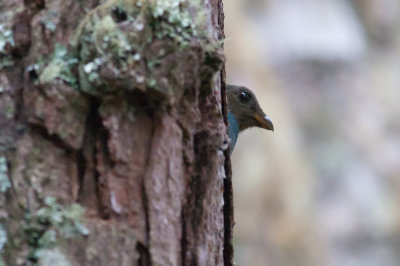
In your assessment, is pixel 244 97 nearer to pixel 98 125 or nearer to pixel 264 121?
pixel 264 121

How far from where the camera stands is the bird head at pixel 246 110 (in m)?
4.72

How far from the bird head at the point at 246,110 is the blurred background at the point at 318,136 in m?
4.83

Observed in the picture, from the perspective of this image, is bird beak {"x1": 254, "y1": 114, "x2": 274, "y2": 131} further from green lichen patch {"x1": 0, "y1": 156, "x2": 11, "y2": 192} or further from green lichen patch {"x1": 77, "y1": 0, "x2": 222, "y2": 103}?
green lichen patch {"x1": 0, "y1": 156, "x2": 11, "y2": 192}

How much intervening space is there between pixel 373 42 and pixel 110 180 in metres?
8.90

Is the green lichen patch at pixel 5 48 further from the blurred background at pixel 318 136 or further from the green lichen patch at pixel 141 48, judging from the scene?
the blurred background at pixel 318 136

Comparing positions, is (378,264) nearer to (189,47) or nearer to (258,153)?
(258,153)

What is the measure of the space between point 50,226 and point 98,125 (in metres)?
0.23

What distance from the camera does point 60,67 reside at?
1783 mm

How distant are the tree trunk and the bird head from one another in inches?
110

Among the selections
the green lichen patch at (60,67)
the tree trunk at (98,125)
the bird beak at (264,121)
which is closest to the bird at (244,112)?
the bird beak at (264,121)

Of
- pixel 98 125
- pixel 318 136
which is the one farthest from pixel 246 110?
pixel 318 136

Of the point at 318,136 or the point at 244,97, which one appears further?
the point at 318,136

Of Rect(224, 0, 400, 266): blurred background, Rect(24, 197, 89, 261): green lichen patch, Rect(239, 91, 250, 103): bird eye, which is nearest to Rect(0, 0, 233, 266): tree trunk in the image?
Rect(24, 197, 89, 261): green lichen patch

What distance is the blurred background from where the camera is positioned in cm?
974
